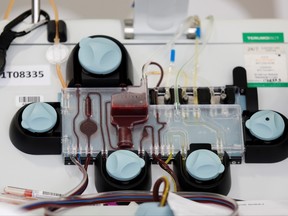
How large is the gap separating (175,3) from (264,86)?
9.5 inches

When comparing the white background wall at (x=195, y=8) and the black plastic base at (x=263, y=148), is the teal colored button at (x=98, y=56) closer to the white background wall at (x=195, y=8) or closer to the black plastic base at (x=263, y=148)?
the black plastic base at (x=263, y=148)

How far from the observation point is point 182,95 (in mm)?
1014

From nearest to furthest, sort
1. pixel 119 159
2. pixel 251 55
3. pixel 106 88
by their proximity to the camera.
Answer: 1. pixel 119 159
2. pixel 106 88
3. pixel 251 55

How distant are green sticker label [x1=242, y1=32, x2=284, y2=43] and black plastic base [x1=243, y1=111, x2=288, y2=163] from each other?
0.71 ft

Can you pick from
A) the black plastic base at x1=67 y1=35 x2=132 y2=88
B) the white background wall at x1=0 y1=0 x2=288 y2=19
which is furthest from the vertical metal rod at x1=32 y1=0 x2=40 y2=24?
the white background wall at x1=0 y1=0 x2=288 y2=19

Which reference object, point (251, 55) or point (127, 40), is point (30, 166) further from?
point (251, 55)

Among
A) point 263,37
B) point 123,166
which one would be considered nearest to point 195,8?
point 263,37

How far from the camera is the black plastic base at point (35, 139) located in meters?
0.95

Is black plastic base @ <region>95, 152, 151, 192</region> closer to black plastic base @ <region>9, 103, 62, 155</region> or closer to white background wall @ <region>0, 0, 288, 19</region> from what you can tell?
black plastic base @ <region>9, 103, 62, 155</region>

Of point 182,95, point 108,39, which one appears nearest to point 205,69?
point 182,95

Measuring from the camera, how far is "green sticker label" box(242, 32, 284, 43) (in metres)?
1.11

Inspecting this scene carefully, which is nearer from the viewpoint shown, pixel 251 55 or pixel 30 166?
pixel 30 166

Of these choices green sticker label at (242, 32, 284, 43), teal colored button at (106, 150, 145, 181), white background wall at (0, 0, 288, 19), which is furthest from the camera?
white background wall at (0, 0, 288, 19)

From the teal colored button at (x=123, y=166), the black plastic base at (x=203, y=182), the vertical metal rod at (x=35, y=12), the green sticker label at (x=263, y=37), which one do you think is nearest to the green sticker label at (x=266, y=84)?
the green sticker label at (x=263, y=37)
